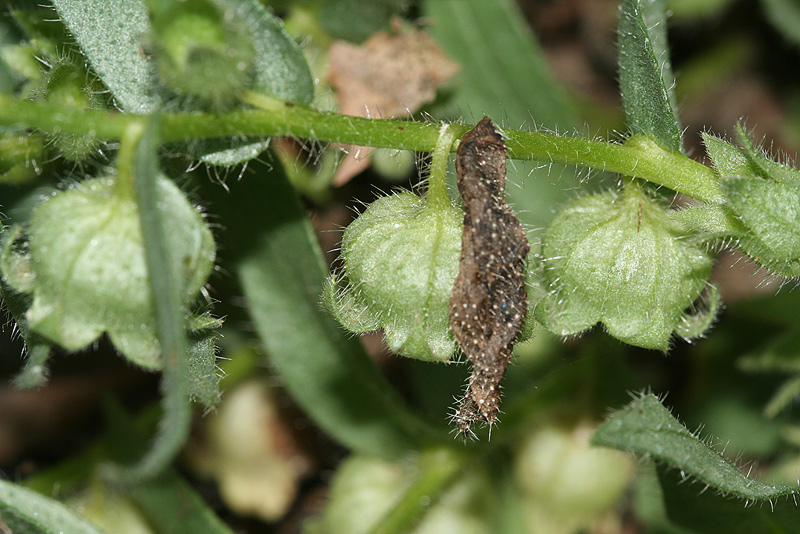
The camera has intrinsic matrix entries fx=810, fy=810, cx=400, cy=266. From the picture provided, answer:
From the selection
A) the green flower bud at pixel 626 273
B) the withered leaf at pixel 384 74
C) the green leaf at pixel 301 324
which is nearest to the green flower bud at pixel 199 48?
the green leaf at pixel 301 324

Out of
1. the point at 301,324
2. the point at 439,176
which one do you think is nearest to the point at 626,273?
the point at 439,176

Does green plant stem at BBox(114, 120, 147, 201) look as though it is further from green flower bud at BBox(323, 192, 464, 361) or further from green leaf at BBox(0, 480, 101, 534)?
green leaf at BBox(0, 480, 101, 534)

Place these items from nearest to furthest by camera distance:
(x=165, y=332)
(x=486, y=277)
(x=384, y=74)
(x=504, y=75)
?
(x=165, y=332) < (x=486, y=277) < (x=384, y=74) < (x=504, y=75)

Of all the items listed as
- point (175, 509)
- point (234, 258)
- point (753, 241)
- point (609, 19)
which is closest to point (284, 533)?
point (175, 509)

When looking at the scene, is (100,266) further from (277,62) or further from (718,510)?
(718,510)

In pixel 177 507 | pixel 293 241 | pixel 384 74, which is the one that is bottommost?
pixel 177 507

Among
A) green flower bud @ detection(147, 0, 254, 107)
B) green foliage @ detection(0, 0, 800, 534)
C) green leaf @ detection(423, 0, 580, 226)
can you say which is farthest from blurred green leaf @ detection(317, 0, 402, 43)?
green flower bud @ detection(147, 0, 254, 107)

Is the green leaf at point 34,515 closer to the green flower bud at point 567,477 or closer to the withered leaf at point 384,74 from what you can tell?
the green flower bud at point 567,477
